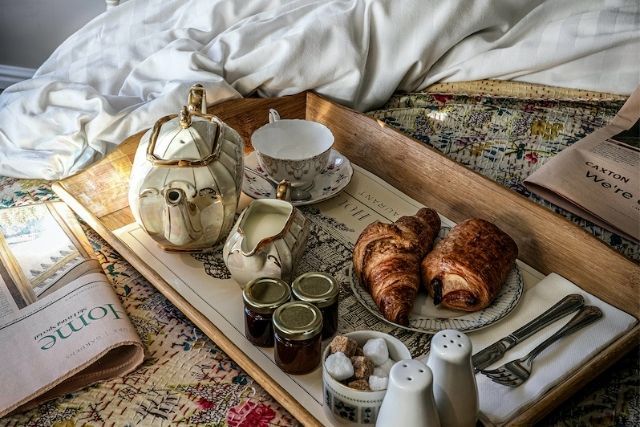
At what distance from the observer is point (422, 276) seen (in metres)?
0.86

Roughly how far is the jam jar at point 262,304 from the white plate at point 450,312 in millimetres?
120

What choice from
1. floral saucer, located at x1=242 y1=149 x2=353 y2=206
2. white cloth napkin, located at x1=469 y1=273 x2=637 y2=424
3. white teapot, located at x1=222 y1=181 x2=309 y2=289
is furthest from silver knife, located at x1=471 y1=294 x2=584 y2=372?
floral saucer, located at x1=242 y1=149 x2=353 y2=206

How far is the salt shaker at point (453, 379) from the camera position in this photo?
0.62 metres

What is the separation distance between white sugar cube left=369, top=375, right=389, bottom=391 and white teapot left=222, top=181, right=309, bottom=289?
22 centimetres

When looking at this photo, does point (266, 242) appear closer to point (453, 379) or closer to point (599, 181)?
point (453, 379)

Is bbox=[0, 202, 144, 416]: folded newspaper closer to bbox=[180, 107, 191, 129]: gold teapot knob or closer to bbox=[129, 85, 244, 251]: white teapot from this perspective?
bbox=[129, 85, 244, 251]: white teapot

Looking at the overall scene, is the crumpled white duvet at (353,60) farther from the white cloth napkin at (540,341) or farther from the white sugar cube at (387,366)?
the white sugar cube at (387,366)

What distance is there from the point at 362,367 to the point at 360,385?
0.02 meters

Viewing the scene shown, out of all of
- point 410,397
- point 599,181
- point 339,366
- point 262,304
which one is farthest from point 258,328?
point 599,181

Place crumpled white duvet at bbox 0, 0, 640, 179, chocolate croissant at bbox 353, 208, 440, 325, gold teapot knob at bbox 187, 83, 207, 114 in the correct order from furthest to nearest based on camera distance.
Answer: crumpled white duvet at bbox 0, 0, 640, 179 → gold teapot knob at bbox 187, 83, 207, 114 → chocolate croissant at bbox 353, 208, 440, 325

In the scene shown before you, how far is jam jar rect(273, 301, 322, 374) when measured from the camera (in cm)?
72

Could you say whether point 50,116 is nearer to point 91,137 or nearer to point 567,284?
point 91,137

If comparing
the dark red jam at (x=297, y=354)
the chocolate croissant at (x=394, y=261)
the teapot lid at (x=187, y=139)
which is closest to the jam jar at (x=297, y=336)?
the dark red jam at (x=297, y=354)

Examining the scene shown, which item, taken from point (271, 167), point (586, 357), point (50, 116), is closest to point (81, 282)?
point (271, 167)
